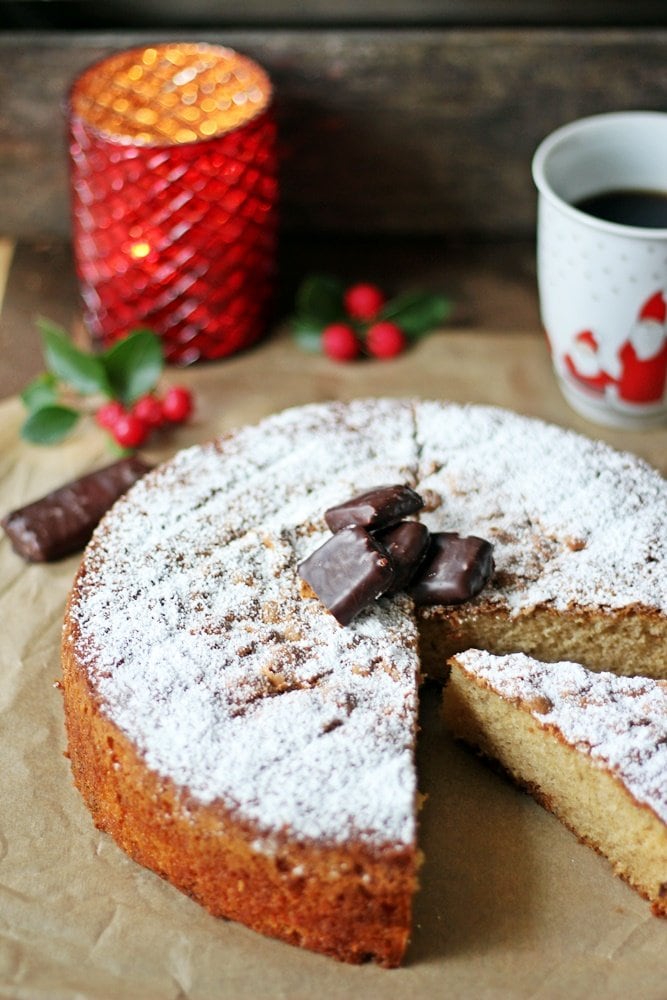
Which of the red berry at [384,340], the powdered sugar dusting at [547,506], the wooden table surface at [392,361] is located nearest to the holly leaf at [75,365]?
the wooden table surface at [392,361]

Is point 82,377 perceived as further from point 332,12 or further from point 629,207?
point 629,207

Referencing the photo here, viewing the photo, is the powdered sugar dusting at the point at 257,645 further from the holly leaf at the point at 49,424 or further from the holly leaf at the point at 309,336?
the holly leaf at the point at 309,336

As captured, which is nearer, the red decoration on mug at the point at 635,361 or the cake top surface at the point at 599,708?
→ the cake top surface at the point at 599,708

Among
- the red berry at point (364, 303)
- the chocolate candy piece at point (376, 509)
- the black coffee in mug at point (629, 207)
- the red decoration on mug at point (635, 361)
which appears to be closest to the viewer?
the chocolate candy piece at point (376, 509)

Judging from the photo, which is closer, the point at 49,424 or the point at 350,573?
the point at 350,573

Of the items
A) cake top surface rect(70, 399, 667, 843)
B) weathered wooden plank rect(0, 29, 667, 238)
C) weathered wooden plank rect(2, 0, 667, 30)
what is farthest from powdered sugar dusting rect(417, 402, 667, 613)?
weathered wooden plank rect(2, 0, 667, 30)

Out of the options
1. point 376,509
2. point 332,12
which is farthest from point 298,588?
point 332,12
